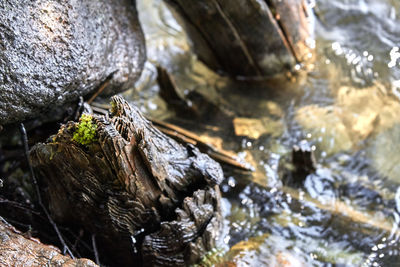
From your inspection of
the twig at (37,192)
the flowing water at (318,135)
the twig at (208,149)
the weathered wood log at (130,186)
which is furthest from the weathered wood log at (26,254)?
the twig at (208,149)

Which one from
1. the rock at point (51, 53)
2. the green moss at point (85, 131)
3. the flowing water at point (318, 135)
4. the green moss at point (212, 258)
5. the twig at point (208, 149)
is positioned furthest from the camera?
the twig at point (208, 149)

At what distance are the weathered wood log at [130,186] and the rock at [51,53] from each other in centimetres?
46

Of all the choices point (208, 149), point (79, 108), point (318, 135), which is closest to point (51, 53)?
point (79, 108)

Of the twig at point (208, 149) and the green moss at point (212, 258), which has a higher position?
the twig at point (208, 149)

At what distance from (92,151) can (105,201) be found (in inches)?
18.0

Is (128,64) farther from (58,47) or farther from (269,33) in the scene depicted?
(269,33)

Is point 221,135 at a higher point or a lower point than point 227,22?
lower

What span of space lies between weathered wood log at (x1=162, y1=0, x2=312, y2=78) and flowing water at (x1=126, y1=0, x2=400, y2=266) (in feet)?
0.63

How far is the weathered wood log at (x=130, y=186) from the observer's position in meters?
2.69

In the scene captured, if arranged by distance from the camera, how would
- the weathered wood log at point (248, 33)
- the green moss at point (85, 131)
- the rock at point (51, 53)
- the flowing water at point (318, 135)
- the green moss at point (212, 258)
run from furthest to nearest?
the weathered wood log at point (248, 33)
the flowing water at point (318, 135)
the green moss at point (212, 258)
the rock at point (51, 53)
the green moss at point (85, 131)

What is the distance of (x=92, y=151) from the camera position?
2691mm

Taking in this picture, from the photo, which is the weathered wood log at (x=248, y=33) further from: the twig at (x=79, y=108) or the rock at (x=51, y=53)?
the twig at (x=79, y=108)

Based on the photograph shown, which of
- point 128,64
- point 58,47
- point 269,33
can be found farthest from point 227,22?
point 58,47

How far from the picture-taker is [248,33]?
4.53 metres
